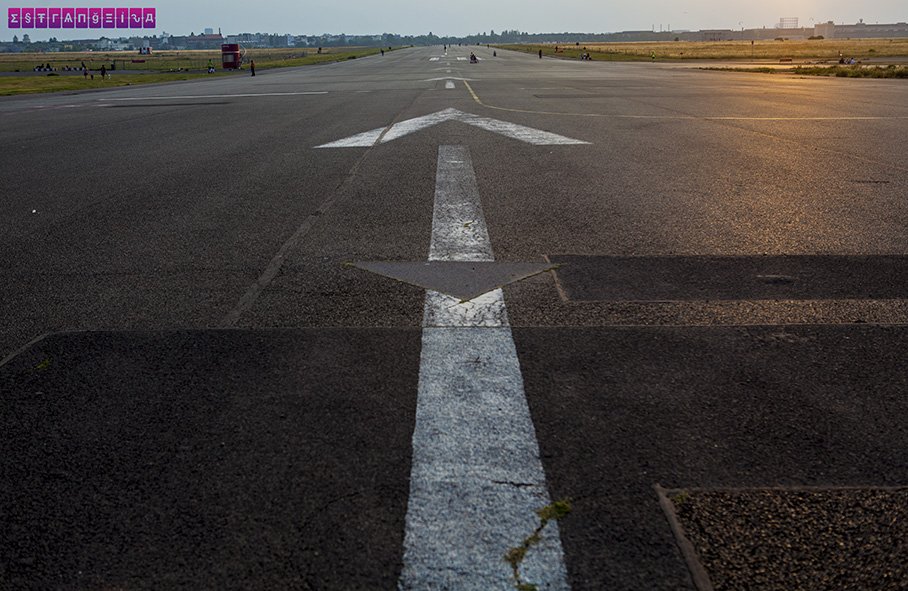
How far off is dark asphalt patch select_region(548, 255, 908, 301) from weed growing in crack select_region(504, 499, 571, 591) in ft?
5.99

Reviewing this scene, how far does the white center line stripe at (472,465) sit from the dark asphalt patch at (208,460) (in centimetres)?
7

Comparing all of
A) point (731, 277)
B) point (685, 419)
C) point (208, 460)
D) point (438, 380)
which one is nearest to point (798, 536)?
point (685, 419)

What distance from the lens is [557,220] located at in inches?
219

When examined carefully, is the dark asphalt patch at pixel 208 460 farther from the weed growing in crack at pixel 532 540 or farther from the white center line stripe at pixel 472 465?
the weed growing in crack at pixel 532 540

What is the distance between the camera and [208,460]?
233cm

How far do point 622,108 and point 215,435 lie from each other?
601 inches

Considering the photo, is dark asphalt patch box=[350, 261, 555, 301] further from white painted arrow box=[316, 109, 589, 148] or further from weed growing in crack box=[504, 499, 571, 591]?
white painted arrow box=[316, 109, 589, 148]

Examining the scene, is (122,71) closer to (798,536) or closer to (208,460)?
(208,460)

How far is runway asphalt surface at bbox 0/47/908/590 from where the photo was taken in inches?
75.7

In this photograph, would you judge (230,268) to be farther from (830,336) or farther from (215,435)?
(830,336)

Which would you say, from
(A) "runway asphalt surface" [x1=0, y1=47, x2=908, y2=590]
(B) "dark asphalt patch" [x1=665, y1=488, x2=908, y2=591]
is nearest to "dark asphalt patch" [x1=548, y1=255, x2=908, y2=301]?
(A) "runway asphalt surface" [x1=0, y1=47, x2=908, y2=590]

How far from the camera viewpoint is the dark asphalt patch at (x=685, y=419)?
1.96 meters

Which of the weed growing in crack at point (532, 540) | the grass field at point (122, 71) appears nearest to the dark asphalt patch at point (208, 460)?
the weed growing in crack at point (532, 540)

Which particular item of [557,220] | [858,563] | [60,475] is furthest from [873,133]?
[60,475]
